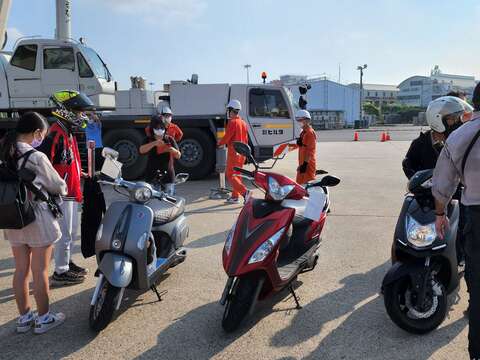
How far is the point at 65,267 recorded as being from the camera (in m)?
4.11

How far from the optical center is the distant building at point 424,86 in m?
99.6

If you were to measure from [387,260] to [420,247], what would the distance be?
5.54 feet

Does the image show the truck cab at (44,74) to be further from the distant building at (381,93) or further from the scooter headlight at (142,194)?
the distant building at (381,93)

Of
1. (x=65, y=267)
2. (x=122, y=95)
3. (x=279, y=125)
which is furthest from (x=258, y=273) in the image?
(x=122, y=95)

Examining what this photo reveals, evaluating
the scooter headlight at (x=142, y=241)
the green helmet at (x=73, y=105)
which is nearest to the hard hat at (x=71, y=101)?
the green helmet at (x=73, y=105)

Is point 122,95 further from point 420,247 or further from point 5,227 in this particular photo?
point 420,247

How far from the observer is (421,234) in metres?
3.14

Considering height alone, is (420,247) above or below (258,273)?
above

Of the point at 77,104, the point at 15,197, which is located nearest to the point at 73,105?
the point at 77,104

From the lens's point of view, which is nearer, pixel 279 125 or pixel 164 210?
pixel 164 210

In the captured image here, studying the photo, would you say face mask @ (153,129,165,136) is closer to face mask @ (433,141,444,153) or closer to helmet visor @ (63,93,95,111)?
helmet visor @ (63,93,95,111)

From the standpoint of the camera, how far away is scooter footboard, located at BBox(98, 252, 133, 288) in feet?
10.2

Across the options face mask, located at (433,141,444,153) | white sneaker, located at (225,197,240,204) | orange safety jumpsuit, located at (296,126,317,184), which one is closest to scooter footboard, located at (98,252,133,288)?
face mask, located at (433,141,444,153)

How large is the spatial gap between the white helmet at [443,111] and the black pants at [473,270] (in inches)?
50.4
